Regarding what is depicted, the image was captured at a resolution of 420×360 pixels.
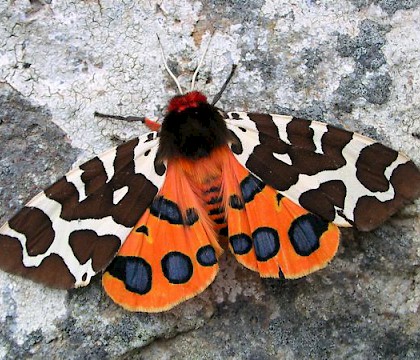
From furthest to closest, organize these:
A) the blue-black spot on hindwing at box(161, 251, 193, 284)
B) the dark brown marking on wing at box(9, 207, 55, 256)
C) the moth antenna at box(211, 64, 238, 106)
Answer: the moth antenna at box(211, 64, 238, 106)
the dark brown marking on wing at box(9, 207, 55, 256)
the blue-black spot on hindwing at box(161, 251, 193, 284)

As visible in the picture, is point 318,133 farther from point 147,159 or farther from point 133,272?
point 133,272

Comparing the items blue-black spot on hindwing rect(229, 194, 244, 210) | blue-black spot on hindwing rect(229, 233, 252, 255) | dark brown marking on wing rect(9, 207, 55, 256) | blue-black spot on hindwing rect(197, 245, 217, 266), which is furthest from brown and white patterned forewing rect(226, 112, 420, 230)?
dark brown marking on wing rect(9, 207, 55, 256)

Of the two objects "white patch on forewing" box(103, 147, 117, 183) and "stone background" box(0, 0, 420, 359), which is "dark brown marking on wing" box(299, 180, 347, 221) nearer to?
"stone background" box(0, 0, 420, 359)

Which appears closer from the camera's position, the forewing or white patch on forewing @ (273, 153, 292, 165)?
the forewing

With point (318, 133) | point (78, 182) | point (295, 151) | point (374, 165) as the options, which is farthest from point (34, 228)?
point (374, 165)

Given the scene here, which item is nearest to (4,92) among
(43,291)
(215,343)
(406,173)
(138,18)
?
(138,18)

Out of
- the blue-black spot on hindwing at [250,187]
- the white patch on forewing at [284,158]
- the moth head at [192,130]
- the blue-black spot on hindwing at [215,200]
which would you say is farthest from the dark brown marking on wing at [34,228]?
the white patch on forewing at [284,158]
